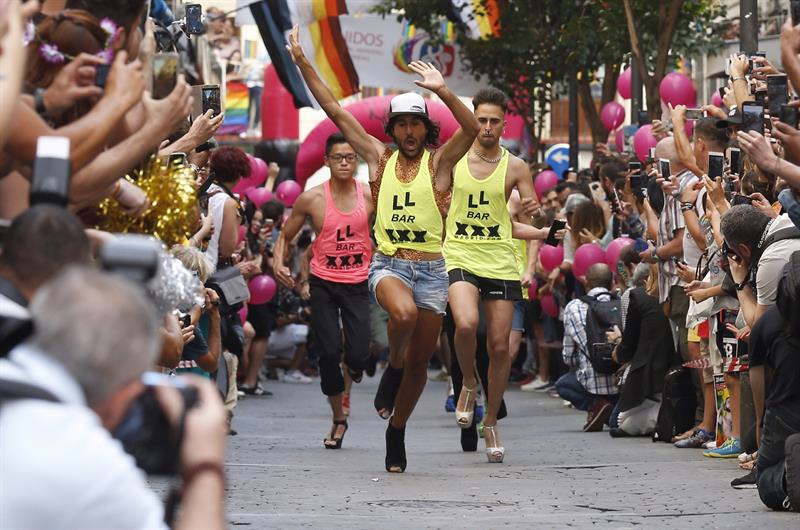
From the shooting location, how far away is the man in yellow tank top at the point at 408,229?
10.6 metres

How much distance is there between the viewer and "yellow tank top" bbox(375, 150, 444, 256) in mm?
10766

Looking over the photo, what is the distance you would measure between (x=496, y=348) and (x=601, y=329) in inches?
141

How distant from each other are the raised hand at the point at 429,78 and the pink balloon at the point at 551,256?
8412 mm

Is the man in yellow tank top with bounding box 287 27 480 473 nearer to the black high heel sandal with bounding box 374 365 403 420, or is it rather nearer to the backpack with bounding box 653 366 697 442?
the black high heel sandal with bounding box 374 365 403 420

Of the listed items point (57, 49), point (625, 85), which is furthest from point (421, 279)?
point (625, 85)

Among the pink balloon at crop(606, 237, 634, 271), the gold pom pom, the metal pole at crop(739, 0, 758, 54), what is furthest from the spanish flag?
the gold pom pom

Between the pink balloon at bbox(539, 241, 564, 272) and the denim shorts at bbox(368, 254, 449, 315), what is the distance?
7.74m

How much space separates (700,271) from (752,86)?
6.32 ft

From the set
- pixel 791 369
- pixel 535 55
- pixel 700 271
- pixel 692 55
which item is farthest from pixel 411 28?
pixel 791 369

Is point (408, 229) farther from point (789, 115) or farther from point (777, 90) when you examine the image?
point (789, 115)

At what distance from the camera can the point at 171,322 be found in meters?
7.00

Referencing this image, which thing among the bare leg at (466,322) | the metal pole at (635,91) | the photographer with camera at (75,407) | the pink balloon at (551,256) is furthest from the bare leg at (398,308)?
the metal pole at (635,91)

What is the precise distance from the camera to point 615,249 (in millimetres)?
15570

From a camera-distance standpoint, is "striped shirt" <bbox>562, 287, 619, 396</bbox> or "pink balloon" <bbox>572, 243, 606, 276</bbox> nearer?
"striped shirt" <bbox>562, 287, 619, 396</bbox>
